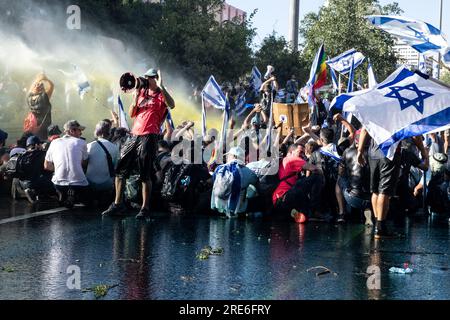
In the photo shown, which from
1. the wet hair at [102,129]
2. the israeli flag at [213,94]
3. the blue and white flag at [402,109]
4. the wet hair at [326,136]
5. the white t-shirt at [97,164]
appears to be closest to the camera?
the blue and white flag at [402,109]

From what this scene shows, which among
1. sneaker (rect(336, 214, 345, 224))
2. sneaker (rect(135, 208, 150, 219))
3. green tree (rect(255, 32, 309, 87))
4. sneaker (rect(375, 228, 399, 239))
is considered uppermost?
green tree (rect(255, 32, 309, 87))

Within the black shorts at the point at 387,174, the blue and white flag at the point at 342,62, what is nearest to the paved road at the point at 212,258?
the black shorts at the point at 387,174

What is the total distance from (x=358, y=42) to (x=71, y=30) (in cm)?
1479

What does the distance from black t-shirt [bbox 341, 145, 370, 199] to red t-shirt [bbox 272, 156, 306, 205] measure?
62 cm

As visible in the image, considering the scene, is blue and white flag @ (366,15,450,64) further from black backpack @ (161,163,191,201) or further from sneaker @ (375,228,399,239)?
black backpack @ (161,163,191,201)

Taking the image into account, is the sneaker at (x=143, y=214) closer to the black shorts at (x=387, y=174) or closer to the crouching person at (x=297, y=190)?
the crouching person at (x=297, y=190)

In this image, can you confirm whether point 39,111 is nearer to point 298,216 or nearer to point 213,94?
point 213,94

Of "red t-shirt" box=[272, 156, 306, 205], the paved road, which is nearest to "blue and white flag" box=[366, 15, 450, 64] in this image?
"red t-shirt" box=[272, 156, 306, 205]

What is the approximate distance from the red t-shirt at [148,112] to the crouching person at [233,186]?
100cm

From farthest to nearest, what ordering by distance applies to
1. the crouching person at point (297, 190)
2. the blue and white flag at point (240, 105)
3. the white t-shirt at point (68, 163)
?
1. the blue and white flag at point (240, 105)
2. the white t-shirt at point (68, 163)
3. the crouching person at point (297, 190)

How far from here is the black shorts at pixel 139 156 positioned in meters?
9.62

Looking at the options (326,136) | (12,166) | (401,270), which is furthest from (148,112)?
(401,270)

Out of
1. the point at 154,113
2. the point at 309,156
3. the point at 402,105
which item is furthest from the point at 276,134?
the point at 402,105

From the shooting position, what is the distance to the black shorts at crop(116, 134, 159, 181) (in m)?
9.62
